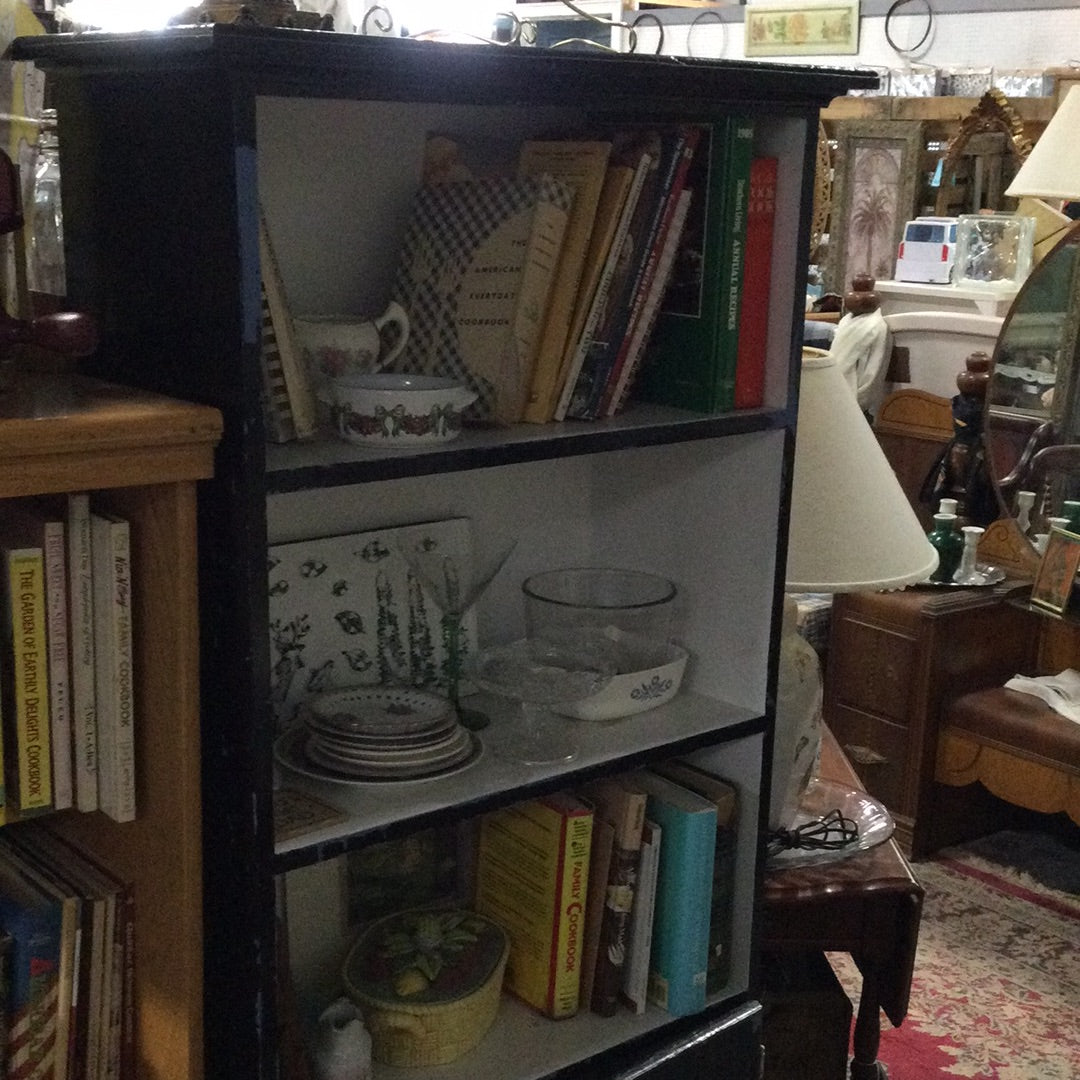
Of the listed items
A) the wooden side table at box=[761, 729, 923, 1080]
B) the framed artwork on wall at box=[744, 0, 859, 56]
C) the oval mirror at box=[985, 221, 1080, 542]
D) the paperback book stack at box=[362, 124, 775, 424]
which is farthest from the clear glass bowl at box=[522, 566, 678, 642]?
the framed artwork on wall at box=[744, 0, 859, 56]

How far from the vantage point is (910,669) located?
10.1 feet

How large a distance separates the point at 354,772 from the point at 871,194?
3299 mm

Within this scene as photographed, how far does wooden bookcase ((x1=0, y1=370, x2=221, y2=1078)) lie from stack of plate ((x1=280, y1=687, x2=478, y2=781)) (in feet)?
0.66

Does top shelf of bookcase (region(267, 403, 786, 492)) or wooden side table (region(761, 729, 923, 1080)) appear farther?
wooden side table (region(761, 729, 923, 1080))

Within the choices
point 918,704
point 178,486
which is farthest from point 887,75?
point 178,486

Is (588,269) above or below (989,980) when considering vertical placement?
above

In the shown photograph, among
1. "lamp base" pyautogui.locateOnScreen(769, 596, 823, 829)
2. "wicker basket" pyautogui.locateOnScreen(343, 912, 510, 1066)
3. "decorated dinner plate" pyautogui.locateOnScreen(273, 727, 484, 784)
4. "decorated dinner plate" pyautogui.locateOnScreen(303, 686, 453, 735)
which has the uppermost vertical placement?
"decorated dinner plate" pyautogui.locateOnScreen(303, 686, 453, 735)

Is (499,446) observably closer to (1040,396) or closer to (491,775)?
(491,775)

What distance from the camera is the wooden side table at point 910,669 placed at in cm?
305

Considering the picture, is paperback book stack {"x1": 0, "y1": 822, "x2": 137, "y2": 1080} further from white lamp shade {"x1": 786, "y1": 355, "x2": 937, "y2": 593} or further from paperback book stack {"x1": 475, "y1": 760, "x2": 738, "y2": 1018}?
white lamp shade {"x1": 786, "y1": 355, "x2": 937, "y2": 593}

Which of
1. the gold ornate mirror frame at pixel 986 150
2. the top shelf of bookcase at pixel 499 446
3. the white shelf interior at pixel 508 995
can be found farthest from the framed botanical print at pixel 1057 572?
the top shelf of bookcase at pixel 499 446

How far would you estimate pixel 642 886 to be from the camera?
5.06 ft

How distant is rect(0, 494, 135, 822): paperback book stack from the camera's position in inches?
42.8

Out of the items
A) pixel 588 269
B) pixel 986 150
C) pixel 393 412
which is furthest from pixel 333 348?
pixel 986 150
